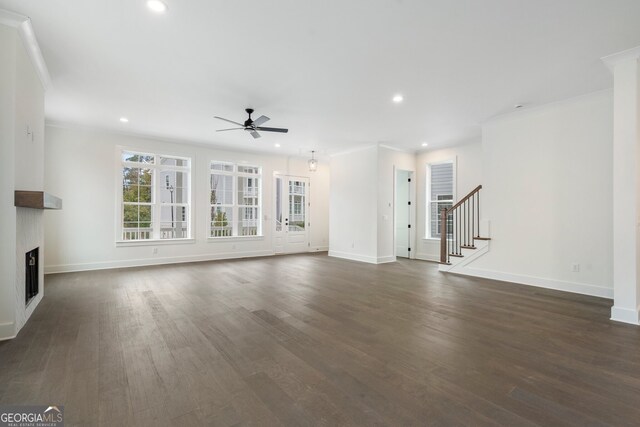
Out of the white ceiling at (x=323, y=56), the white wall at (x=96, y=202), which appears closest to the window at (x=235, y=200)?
the white wall at (x=96, y=202)

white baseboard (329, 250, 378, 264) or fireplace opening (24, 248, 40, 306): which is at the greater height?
fireplace opening (24, 248, 40, 306)

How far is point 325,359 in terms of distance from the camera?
244 centimetres

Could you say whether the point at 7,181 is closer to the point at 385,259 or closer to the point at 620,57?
the point at 620,57

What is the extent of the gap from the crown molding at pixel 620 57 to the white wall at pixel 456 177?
3.17 m

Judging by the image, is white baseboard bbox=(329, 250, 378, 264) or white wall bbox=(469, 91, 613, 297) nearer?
white wall bbox=(469, 91, 613, 297)

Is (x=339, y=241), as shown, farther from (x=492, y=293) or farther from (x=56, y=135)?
(x=56, y=135)

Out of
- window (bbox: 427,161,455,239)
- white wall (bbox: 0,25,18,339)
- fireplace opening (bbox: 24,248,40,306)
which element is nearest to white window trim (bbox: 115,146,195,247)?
fireplace opening (bbox: 24,248,40,306)

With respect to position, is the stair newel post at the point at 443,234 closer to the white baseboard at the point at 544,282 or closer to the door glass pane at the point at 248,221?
the white baseboard at the point at 544,282

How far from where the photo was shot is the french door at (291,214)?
355 inches

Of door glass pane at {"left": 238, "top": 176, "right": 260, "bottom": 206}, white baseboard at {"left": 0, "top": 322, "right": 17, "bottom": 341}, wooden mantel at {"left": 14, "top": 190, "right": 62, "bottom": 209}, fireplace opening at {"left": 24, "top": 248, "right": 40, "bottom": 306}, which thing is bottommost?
white baseboard at {"left": 0, "top": 322, "right": 17, "bottom": 341}

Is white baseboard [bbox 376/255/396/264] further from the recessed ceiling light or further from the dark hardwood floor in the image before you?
the recessed ceiling light

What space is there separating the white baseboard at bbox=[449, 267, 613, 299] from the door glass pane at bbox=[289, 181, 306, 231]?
16.2 ft

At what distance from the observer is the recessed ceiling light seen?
2.50 metres

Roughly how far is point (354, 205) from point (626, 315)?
544 centimetres
